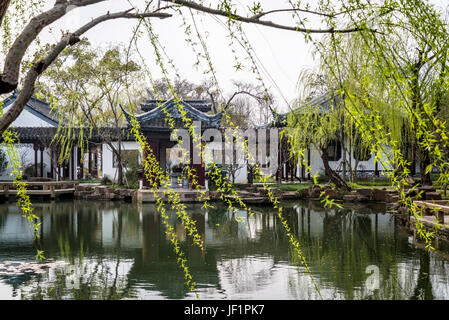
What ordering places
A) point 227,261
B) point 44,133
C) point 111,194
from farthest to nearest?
1. point 44,133
2. point 111,194
3. point 227,261

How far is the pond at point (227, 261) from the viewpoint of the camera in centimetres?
396

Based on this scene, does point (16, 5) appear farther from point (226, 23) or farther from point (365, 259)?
point (365, 259)

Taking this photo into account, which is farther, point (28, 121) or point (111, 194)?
point (28, 121)

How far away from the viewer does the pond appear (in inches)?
156

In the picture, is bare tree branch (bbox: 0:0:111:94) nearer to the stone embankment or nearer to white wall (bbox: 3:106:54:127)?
the stone embankment

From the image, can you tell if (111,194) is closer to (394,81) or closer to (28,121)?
(28,121)

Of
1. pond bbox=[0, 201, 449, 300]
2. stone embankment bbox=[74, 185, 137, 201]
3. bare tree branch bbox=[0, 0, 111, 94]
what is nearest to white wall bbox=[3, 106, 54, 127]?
stone embankment bbox=[74, 185, 137, 201]

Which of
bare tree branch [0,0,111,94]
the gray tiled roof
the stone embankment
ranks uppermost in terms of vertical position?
the gray tiled roof

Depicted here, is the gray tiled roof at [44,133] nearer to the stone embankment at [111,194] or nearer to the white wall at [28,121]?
the white wall at [28,121]

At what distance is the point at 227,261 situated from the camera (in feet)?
17.1

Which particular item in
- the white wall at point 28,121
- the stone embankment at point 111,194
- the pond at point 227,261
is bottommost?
the pond at point 227,261

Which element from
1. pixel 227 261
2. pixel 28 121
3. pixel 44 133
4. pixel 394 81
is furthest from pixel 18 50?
pixel 28 121

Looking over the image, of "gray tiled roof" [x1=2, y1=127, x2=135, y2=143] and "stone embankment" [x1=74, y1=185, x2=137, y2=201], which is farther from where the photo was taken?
"gray tiled roof" [x1=2, y1=127, x2=135, y2=143]

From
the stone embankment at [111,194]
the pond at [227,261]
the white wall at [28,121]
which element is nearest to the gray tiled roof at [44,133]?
the white wall at [28,121]
